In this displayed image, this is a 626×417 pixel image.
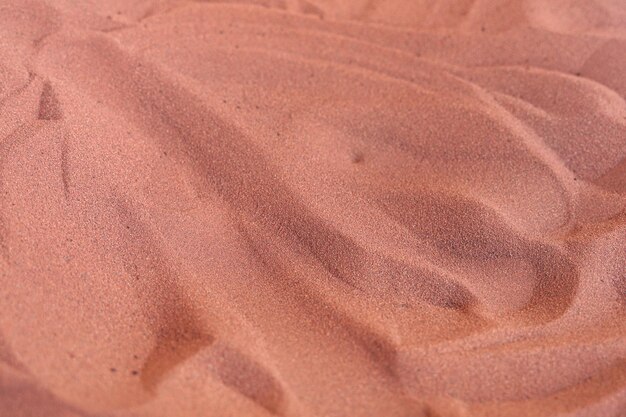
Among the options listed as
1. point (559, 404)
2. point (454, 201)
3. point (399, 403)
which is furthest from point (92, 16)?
point (559, 404)

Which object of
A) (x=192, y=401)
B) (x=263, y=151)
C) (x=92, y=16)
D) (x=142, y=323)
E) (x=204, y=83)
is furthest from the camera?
(x=92, y=16)

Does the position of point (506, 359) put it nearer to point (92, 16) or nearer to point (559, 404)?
point (559, 404)

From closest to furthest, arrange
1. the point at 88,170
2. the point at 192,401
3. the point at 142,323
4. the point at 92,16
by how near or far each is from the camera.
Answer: the point at 192,401 < the point at 142,323 < the point at 88,170 < the point at 92,16

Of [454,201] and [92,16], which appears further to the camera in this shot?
[92,16]

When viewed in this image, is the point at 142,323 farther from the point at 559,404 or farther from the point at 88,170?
the point at 559,404

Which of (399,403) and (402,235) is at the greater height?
(402,235)

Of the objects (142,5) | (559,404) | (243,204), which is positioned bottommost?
(559,404)

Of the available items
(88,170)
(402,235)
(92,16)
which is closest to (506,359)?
(402,235)
